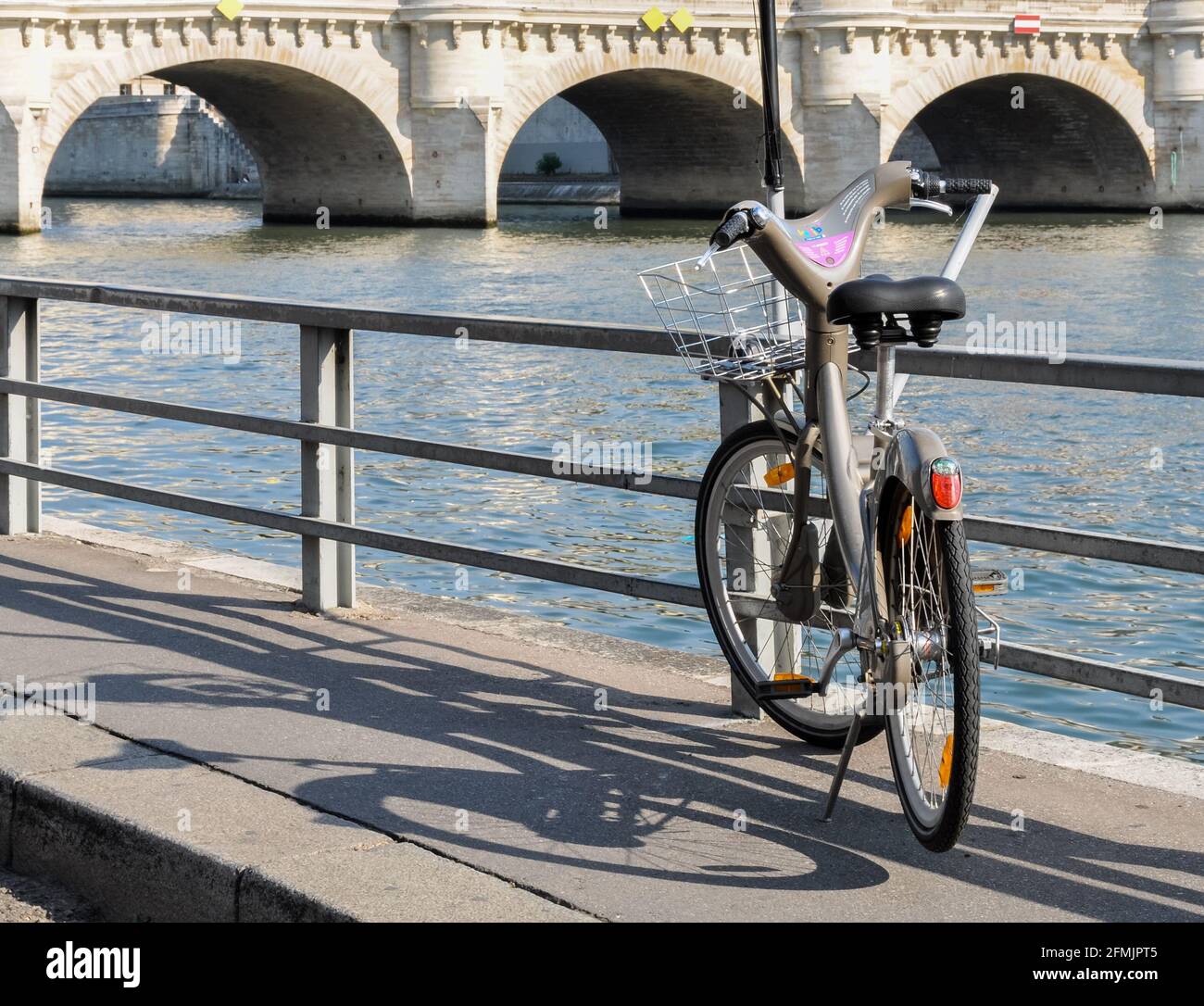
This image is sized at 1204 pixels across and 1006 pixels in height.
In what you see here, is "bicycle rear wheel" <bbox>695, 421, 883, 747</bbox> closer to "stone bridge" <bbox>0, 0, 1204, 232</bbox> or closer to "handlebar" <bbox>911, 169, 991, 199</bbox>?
"handlebar" <bbox>911, 169, 991, 199</bbox>

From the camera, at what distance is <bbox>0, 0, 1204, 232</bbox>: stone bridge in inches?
1237

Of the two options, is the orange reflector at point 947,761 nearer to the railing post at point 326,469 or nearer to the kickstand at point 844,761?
the kickstand at point 844,761

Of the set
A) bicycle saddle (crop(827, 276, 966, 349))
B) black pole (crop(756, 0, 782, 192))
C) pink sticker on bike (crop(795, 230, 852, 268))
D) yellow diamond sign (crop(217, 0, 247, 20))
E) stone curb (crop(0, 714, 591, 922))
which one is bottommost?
stone curb (crop(0, 714, 591, 922))

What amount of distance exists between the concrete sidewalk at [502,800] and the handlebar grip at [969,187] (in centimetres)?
102

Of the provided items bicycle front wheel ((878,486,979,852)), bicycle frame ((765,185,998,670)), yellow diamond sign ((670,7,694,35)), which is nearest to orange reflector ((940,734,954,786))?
bicycle front wheel ((878,486,979,852))

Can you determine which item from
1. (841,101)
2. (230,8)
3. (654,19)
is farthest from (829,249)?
(841,101)

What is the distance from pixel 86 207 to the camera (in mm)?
47594

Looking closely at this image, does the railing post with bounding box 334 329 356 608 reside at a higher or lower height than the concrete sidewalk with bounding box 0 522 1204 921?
higher

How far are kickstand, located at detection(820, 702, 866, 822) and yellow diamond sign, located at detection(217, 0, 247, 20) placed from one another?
29646 mm

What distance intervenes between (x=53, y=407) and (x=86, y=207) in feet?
116

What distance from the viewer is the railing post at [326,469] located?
4.77 metres

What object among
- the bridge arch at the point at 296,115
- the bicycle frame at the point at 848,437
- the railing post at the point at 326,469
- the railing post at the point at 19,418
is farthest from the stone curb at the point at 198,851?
the bridge arch at the point at 296,115

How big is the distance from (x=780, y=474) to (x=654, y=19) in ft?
105
